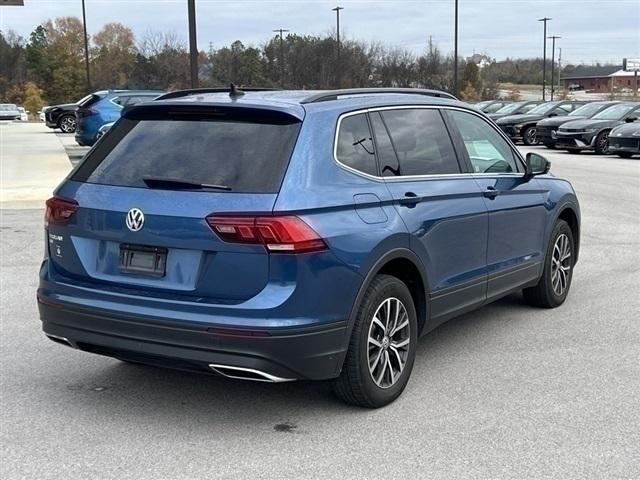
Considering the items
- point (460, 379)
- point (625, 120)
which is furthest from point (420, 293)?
point (625, 120)

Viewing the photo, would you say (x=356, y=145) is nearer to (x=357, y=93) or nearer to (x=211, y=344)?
(x=357, y=93)

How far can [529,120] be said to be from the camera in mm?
27875

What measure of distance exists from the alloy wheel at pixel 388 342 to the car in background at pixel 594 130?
20370 mm

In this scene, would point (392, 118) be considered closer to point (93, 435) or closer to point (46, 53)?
point (93, 435)

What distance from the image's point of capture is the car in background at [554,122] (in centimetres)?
2515

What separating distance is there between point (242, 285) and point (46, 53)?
292ft

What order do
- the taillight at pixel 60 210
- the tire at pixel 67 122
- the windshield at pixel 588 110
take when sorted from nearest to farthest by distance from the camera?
the taillight at pixel 60 210 < the windshield at pixel 588 110 < the tire at pixel 67 122

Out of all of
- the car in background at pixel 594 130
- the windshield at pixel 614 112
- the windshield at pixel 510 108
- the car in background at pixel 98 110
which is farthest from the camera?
the windshield at pixel 510 108

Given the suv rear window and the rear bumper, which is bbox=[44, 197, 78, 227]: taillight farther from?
the rear bumper

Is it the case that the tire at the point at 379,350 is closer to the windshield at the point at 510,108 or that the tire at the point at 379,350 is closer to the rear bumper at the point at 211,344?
Answer: the rear bumper at the point at 211,344

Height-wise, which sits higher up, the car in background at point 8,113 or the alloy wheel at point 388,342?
the car in background at point 8,113

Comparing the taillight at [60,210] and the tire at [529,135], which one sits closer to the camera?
the taillight at [60,210]

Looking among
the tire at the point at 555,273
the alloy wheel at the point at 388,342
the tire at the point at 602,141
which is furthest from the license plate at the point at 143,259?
the tire at the point at 602,141

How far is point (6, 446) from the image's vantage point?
386 cm
